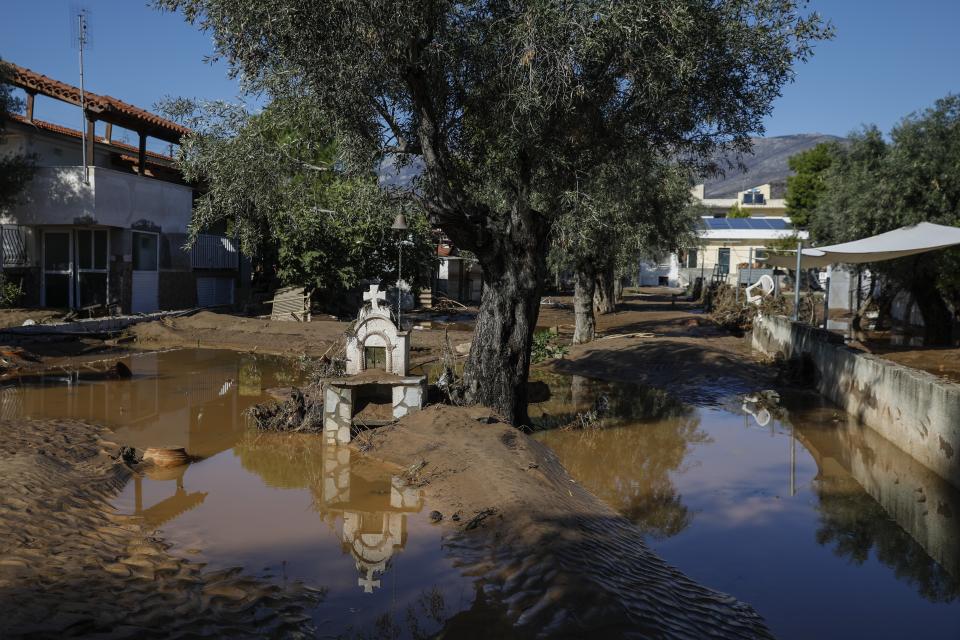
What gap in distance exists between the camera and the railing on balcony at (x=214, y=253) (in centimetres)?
2888

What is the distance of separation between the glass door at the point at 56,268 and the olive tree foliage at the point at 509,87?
1657cm

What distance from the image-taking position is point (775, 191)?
88.4m

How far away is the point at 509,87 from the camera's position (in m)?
10.4

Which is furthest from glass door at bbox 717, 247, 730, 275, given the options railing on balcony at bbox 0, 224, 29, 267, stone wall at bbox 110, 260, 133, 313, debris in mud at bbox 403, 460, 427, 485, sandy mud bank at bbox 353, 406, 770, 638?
debris in mud at bbox 403, 460, 427, 485

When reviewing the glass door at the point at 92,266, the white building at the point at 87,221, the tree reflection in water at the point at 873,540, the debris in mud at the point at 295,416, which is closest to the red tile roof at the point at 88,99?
the white building at the point at 87,221

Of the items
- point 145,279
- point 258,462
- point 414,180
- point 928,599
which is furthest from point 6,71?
point 928,599

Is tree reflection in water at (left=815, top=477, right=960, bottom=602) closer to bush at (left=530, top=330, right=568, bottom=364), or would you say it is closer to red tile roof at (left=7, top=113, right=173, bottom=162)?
bush at (left=530, top=330, right=568, bottom=364)

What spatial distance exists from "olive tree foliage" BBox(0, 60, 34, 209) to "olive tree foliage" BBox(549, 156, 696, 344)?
15943 millimetres

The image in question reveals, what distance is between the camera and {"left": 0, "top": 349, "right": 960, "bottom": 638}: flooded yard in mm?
6012

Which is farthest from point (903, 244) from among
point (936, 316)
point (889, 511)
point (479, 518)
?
point (479, 518)

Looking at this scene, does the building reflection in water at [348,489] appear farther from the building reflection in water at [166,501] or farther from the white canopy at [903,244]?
the white canopy at [903,244]

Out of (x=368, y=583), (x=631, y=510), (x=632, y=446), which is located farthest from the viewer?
(x=632, y=446)

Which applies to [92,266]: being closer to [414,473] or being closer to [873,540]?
[414,473]

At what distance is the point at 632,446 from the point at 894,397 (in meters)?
3.87
